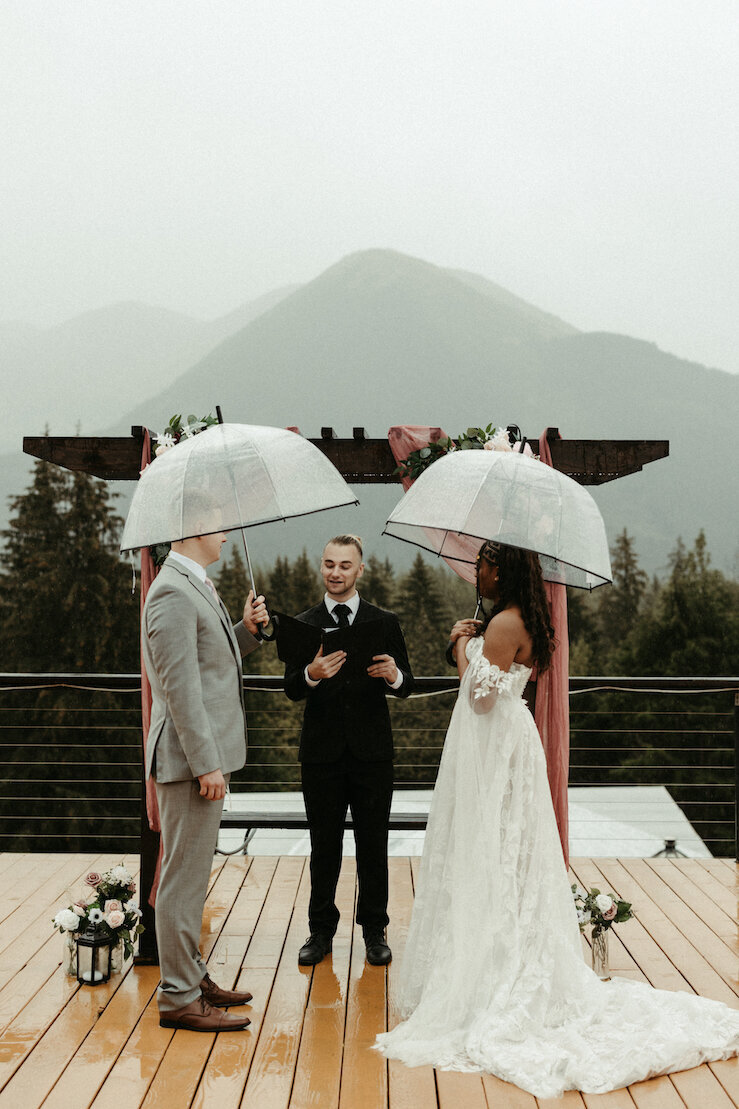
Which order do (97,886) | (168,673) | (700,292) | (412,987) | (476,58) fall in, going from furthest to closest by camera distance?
1. (700,292)
2. (476,58)
3. (97,886)
4. (412,987)
5. (168,673)

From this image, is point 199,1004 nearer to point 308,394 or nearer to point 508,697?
point 508,697

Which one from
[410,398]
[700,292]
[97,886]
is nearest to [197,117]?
[410,398]

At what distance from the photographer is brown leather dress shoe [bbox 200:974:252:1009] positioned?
3303 millimetres

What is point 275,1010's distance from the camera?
Result: 331cm

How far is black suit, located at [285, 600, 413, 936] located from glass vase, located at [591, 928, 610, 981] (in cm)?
78

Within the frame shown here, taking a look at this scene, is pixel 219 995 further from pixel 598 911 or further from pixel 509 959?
pixel 598 911

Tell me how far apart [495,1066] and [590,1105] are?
0.89 ft

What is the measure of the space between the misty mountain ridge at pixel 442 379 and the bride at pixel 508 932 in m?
27.8

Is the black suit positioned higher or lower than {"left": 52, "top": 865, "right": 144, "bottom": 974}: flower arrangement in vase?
higher

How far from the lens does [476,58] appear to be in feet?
109

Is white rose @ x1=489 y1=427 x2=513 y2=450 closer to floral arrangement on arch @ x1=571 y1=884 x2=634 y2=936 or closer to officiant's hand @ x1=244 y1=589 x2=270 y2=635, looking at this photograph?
officiant's hand @ x1=244 y1=589 x2=270 y2=635

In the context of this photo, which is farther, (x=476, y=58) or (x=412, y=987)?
(x=476, y=58)

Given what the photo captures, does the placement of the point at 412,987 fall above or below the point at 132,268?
below

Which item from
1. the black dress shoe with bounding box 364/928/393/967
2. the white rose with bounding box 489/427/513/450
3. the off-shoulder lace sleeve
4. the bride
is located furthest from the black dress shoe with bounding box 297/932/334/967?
the white rose with bounding box 489/427/513/450
